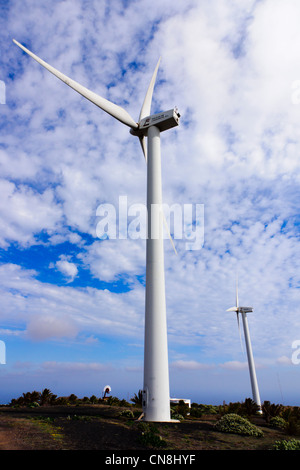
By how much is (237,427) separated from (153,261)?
42.4 feet

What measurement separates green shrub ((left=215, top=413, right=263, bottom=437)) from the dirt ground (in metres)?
0.52

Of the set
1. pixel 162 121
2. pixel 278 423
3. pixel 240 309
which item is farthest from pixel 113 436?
pixel 240 309

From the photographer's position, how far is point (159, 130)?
96.2 feet

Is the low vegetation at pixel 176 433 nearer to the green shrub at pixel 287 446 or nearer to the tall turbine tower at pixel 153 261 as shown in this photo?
the green shrub at pixel 287 446

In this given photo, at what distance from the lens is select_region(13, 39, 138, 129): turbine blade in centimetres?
2601

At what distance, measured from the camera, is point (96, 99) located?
2862 centimetres

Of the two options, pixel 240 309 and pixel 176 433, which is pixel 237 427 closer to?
pixel 176 433

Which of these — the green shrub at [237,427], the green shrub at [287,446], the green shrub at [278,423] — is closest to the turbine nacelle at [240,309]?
the green shrub at [278,423]

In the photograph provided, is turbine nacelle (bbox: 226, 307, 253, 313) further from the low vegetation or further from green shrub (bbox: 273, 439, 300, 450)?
green shrub (bbox: 273, 439, 300, 450)

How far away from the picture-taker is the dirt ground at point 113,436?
14.8 meters

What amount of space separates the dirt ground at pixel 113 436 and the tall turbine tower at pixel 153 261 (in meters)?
1.88
